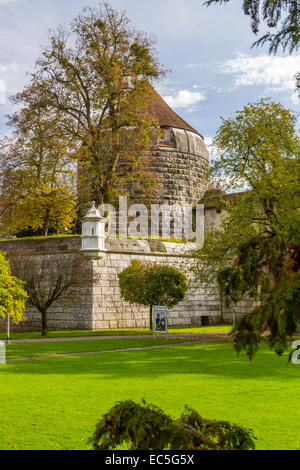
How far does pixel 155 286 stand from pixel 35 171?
11.0 m

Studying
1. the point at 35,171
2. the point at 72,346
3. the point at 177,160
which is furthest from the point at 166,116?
the point at 72,346

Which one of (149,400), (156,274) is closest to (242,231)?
(156,274)

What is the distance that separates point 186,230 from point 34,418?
30865mm

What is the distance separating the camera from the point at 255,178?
2188 centimetres

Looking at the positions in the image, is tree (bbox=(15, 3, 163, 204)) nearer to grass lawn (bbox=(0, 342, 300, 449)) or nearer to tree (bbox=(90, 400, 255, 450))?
grass lawn (bbox=(0, 342, 300, 449))

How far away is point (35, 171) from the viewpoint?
3198 cm

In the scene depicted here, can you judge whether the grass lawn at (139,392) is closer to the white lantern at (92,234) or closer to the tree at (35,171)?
the white lantern at (92,234)

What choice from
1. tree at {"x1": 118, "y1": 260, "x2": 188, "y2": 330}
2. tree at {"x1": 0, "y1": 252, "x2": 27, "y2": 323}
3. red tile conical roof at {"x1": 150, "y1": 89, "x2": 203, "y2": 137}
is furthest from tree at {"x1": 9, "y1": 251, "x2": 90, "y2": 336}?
red tile conical roof at {"x1": 150, "y1": 89, "x2": 203, "y2": 137}

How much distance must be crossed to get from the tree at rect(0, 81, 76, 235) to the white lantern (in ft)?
17.8

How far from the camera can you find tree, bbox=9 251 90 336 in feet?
81.9

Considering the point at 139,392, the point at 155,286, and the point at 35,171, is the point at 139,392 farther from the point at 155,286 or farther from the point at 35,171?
the point at 35,171

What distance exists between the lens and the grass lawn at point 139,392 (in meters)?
7.02

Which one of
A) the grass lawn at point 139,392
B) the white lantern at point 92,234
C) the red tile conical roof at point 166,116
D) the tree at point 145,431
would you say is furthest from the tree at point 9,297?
the red tile conical roof at point 166,116

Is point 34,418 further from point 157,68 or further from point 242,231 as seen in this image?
point 157,68
